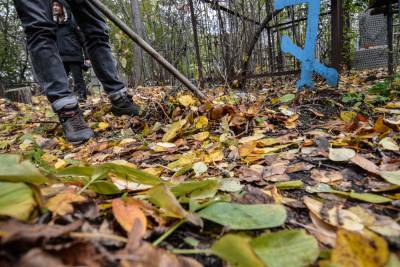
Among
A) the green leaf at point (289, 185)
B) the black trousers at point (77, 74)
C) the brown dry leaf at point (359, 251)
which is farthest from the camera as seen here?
the black trousers at point (77, 74)

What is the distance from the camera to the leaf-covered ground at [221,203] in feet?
1.31

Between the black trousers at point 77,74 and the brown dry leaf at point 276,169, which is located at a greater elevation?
the black trousers at point 77,74

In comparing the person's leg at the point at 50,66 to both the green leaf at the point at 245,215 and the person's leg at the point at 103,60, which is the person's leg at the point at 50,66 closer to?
the person's leg at the point at 103,60

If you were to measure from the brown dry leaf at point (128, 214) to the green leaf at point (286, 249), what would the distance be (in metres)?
0.16

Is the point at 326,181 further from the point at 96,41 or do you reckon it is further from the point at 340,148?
the point at 96,41

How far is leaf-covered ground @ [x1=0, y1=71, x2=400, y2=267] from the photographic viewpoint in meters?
0.40

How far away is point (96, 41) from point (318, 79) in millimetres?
1701

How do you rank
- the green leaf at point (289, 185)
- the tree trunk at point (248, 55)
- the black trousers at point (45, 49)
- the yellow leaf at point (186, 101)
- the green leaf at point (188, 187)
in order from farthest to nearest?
the tree trunk at point (248, 55) → the yellow leaf at point (186, 101) → the black trousers at point (45, 49) → the green leaf at point (289, 185) → the green leaf at point (188, 187)

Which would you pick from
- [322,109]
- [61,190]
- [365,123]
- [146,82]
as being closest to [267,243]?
[61,190]

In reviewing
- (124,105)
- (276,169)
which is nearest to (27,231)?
(276,169)

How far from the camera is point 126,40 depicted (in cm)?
587

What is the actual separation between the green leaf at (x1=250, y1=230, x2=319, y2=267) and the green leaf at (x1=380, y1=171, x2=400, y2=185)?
0.34 m

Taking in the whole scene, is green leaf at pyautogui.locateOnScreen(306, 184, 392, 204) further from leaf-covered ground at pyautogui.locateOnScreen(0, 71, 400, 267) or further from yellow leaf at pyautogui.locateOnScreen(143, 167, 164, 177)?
yellow leaf at pyautogui.locateOnScreen(143, 167, 164, 177)

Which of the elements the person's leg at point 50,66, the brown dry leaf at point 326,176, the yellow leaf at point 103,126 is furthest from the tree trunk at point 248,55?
the brown dry leaf at point 326,176
